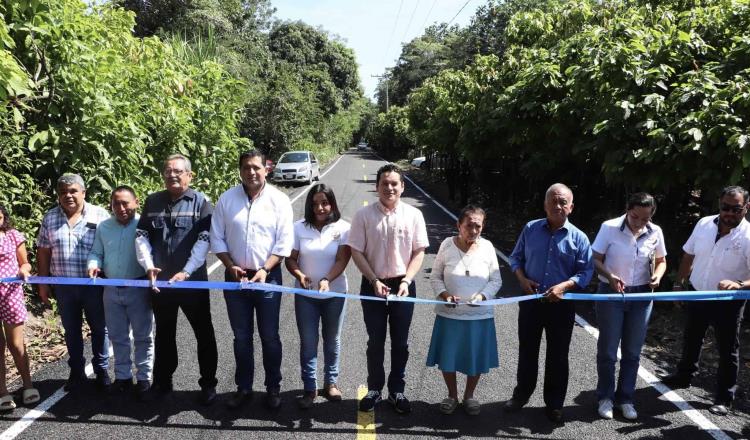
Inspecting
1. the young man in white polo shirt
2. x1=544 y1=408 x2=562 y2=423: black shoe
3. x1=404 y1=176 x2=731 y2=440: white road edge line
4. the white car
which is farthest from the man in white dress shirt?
the white car

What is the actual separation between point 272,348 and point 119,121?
406cm

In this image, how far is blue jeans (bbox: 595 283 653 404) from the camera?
4.25 m

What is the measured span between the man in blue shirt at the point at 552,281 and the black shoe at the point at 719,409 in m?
1.24

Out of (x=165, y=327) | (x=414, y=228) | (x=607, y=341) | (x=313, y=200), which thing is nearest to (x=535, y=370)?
(x=607, y=341)

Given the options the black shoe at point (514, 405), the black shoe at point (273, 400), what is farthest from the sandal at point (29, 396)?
the black shoe at point (514, 405)

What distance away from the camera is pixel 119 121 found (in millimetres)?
6797

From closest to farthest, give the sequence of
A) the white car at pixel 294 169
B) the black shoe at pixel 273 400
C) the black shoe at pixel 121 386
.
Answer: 1. the black shoe at pixel 273 400
2. the black shoe at pixel 121 386
3. the white car at pixel 294 169

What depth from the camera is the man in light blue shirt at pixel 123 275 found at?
438cm

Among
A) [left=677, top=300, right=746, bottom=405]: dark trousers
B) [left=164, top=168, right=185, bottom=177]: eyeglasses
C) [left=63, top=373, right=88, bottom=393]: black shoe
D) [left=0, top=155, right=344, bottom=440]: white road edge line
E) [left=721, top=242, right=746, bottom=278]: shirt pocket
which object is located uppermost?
[left=164, top=168, right=185, bottom=177]: eyeglasses

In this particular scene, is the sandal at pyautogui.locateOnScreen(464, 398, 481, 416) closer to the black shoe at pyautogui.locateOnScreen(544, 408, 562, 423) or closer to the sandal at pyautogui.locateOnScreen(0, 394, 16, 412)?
the black shoe at pyautogui.locateOnScreen(544, 408, 562, 423)

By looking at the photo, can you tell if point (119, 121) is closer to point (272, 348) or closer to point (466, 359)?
point (272, 348)

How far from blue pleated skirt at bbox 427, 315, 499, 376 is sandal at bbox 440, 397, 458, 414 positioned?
0.93 feet

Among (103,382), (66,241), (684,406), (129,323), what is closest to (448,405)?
(684,406)

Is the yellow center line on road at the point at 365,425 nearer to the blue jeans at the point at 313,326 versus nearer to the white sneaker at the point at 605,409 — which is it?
the blue jeans at the point at 313,326
